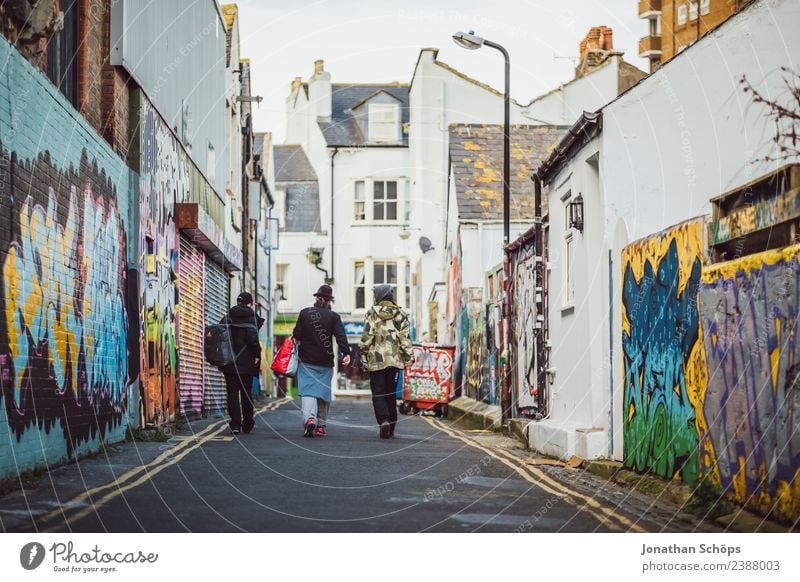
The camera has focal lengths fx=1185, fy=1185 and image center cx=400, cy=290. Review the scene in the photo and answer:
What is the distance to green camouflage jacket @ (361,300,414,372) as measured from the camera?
15383 millimetres

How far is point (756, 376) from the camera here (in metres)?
7.75

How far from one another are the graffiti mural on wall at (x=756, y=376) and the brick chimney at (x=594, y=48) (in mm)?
30821

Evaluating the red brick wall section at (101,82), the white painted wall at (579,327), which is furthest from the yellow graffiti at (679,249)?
the red brick wall section at (101,82)

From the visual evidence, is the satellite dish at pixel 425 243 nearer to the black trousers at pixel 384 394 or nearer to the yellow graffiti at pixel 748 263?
the black trousers at pixel 384 394

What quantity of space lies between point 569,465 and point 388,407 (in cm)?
328

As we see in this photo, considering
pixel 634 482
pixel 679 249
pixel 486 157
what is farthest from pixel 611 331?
pixel 486 157

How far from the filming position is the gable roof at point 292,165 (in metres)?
50.8

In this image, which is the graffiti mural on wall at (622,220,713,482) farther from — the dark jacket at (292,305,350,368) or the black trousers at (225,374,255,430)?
the black trousers at (225,374,255,430)

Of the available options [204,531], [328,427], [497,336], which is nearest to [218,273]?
[497,336]

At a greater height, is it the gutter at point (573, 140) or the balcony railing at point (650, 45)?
the balcony railing at point (650, 45)

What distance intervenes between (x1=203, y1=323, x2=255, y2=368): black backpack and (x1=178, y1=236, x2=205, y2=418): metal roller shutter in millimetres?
3424

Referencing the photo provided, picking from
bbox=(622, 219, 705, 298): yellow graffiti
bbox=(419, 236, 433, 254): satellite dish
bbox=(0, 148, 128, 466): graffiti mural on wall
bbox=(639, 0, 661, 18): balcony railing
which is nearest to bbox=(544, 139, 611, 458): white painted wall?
bbox=(622, 219, 705, 298): yellow graffiti

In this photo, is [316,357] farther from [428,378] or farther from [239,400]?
[428,378]

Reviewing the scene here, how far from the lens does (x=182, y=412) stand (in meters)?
19.8
